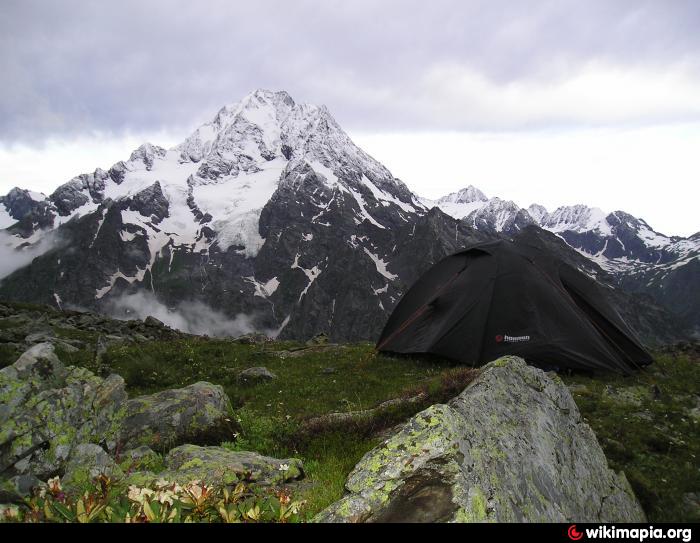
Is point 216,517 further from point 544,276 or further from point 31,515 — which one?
point 544,276

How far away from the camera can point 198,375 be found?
19078mm

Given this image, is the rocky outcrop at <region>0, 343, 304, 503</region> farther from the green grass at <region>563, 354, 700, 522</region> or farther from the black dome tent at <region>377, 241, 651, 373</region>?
the black dome tent at <region>377, 241, 651, 373</region>

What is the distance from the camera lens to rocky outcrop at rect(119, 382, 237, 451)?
9672 millimetres

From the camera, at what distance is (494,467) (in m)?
5.38

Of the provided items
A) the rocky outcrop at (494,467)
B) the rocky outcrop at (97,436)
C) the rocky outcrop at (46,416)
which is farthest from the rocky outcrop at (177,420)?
the rocky outcrop at (494,467)

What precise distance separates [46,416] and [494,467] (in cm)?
735

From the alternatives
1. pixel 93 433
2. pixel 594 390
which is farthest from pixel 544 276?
pixel 93 433

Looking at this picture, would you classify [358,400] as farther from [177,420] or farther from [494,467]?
[494,467]

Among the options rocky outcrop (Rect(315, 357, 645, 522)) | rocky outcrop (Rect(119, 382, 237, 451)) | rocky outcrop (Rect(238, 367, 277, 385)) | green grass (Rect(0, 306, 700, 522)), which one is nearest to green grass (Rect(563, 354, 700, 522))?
green grass (Rect(0, 306, 700, 522))

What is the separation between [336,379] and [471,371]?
25.8 ft

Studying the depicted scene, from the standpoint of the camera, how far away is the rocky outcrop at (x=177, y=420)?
9672 millimetres

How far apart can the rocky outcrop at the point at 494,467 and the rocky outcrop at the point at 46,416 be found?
18.0 feet

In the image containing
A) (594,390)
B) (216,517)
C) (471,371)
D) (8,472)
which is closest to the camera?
(216,517)
